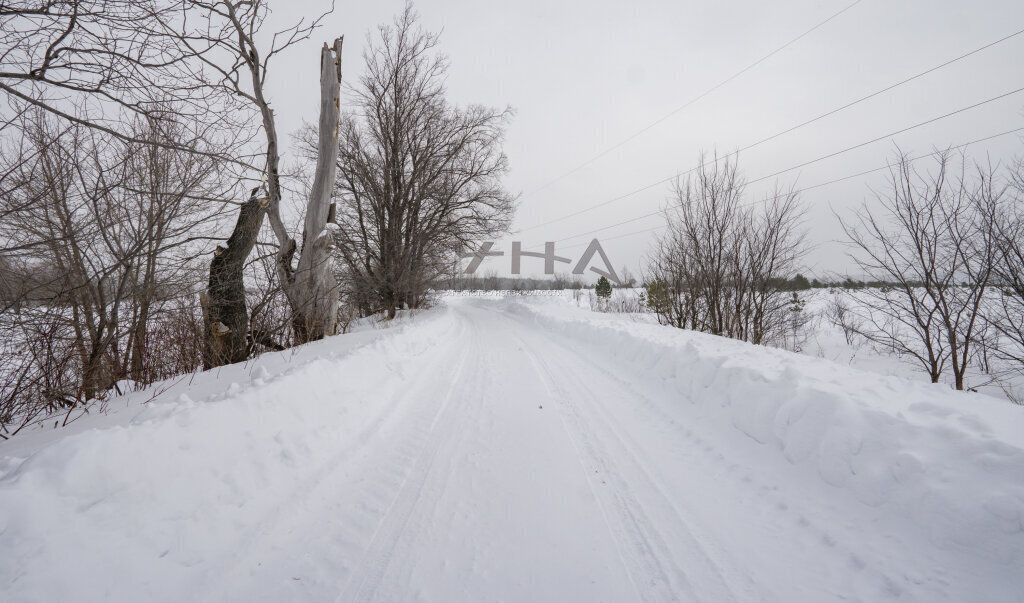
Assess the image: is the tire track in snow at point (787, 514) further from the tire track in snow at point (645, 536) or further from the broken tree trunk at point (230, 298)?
the broken tree trunk at point (230, 298)

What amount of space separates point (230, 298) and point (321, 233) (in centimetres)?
211

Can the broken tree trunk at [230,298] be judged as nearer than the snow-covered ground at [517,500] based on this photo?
No

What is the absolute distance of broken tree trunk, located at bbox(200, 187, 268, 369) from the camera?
536 centimetres

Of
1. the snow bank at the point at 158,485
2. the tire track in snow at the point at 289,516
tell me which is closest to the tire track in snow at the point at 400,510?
the tire track in snow at the point at 289,516

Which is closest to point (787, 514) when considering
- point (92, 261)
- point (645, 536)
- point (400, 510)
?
point (645, 536)

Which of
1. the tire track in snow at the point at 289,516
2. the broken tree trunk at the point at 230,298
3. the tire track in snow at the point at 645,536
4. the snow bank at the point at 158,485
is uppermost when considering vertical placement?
the broken tree trunk at the point at 230,298

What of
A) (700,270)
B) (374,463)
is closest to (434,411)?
(374,463)

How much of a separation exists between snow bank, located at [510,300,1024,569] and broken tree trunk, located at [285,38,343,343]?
6.77 meters

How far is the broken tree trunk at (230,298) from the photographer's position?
536 centimetres

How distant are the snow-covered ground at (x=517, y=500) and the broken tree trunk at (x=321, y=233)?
302cm

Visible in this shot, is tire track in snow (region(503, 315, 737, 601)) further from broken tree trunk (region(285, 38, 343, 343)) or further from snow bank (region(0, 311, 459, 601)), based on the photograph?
broken tree trunk (region(285, 38, 343, 343))

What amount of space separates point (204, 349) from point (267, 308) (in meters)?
1.04

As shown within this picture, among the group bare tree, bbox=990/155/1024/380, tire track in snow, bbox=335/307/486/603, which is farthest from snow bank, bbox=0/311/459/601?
bare tree, bbox=990/155/1024/380

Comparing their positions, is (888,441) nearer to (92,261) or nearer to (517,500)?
(517,500)
